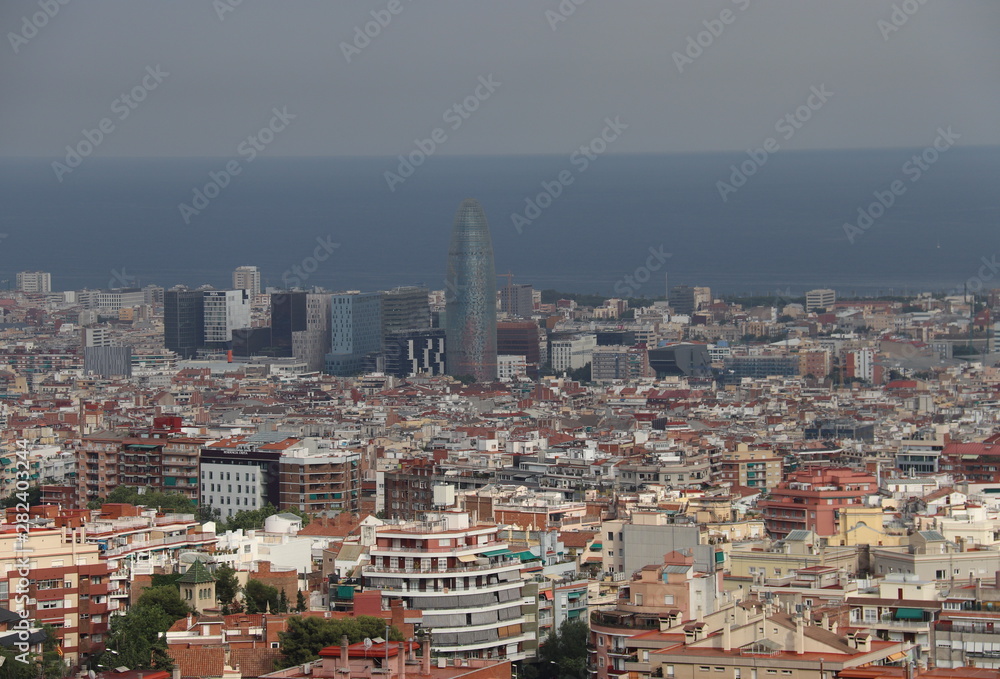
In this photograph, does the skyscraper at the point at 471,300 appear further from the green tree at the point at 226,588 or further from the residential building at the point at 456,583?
the residential building at the point at 456,583

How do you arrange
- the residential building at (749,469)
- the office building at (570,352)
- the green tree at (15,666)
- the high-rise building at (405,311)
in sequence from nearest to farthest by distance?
the green tree at (15,666), the residential building at (749,469), the office building at (570,352), the high-rise building at (405,311)

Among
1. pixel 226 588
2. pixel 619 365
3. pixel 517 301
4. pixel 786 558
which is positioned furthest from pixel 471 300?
pixel 226 588

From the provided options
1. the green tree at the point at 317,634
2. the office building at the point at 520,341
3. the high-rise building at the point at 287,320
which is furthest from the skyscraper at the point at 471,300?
the green tree at the point at 317,634

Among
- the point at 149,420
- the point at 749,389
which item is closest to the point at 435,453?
the point at 149,420

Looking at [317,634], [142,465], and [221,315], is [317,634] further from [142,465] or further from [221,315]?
[221,315]

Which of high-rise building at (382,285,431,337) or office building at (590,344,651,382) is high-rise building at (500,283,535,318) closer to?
high-rise building at (382,285,431,337)

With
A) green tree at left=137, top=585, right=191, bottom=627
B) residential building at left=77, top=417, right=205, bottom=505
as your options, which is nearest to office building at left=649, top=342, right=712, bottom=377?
residential building at left=77, top=417, right=205, bottom=505

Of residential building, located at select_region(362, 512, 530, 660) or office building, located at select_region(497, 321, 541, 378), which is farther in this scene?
office building, located at select_region(497, 321, 541, 378)
